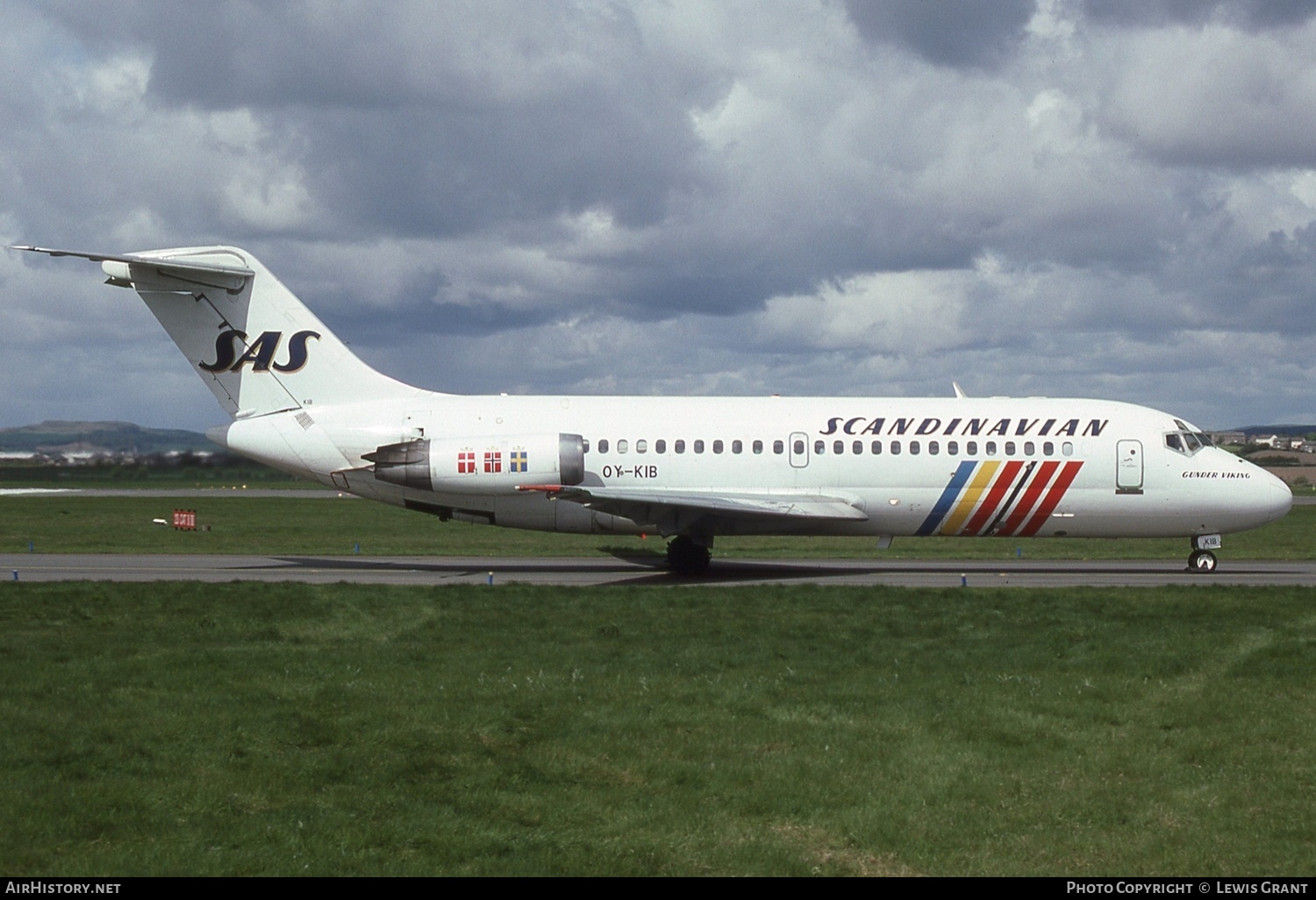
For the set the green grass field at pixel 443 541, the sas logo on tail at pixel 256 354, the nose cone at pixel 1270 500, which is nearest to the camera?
the nose cone at pixel 1270 500

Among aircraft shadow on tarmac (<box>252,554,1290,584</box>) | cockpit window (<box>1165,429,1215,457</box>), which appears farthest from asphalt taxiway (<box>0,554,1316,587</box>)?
cockpit window (<box>1165,429,1215,457</box>)

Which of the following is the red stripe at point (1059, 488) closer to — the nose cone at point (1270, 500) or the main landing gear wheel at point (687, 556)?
the nose cone at point (1270, 500)

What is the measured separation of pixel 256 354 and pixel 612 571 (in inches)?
376

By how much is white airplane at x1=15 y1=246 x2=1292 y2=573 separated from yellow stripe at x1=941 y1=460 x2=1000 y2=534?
0.09 feet

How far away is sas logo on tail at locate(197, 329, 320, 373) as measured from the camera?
27.7 meters

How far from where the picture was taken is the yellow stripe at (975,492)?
27.1 meters

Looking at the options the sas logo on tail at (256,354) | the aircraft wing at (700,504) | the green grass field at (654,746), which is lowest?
the green grass field at (654,746)

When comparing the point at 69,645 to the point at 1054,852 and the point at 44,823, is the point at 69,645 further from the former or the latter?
the point at 1054,852

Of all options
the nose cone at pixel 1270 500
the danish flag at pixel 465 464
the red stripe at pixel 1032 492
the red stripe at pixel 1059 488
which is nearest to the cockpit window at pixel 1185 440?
the nose cone at pixel 1270 500

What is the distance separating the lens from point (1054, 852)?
28.1ft

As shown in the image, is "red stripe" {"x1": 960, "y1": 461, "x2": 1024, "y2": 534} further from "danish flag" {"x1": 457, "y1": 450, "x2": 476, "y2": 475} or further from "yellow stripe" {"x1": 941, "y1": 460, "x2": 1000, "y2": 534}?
"danish flag" {"x1": 457, "y1": 450, "x2": 476, "y2": 475}

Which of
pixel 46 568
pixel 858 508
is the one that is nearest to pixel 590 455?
pixel 858 508

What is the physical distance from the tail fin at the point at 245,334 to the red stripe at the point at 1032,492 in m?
14.7

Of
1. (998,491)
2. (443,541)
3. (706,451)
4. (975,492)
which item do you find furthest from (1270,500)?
(443,541)
